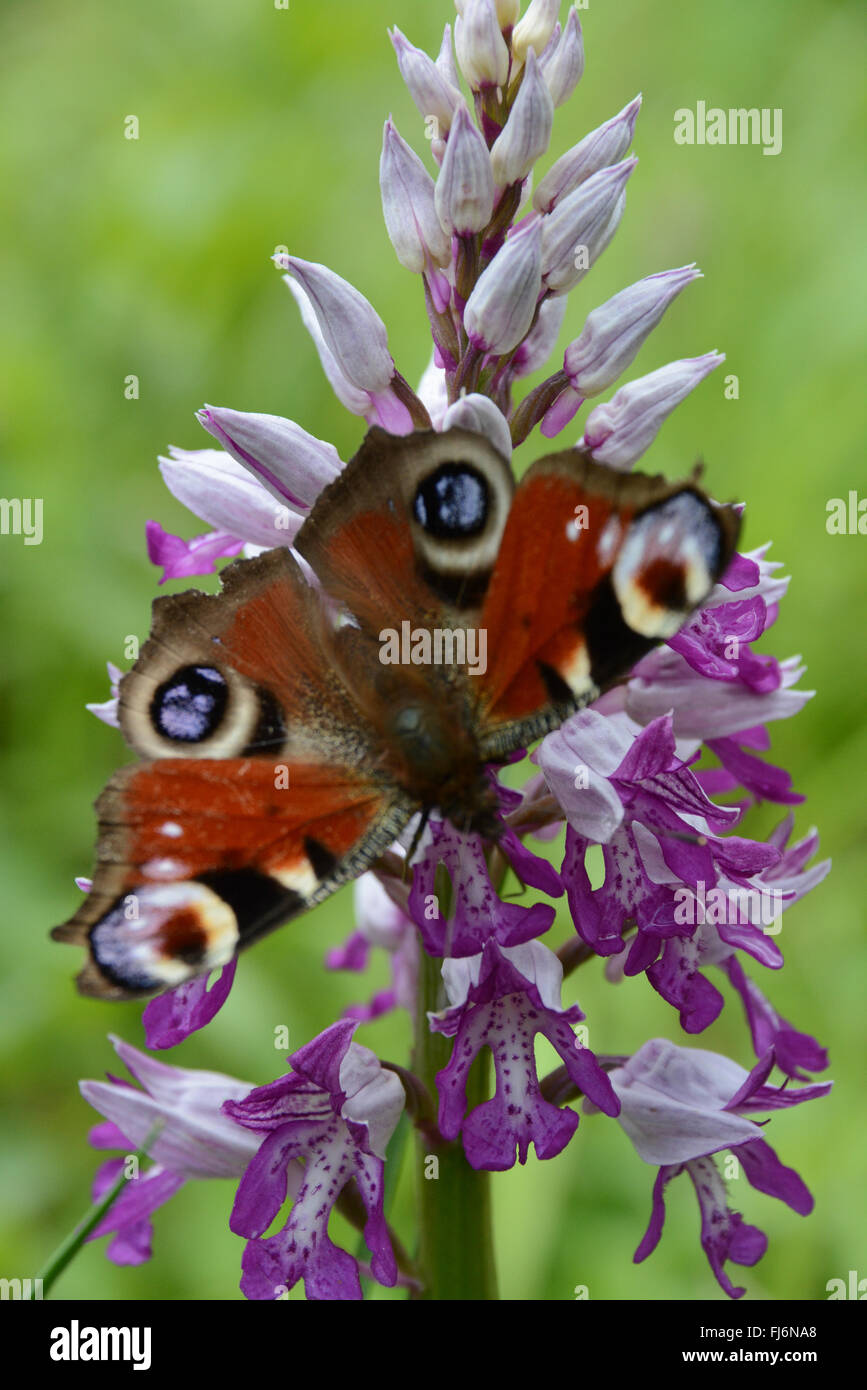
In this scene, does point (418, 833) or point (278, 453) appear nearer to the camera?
point (418, 833)

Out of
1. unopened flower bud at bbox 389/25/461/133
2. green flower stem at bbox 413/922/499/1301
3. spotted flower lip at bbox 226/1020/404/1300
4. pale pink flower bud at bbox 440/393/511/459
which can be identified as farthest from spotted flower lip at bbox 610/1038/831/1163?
unopened flower bud at bbox 389/25/461/133

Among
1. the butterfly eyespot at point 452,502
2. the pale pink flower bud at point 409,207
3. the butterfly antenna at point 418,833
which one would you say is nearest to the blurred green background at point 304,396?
the butterfly antenna at point 418,833

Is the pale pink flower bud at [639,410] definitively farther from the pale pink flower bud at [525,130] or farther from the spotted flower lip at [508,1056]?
the spotted flower lip at [508,1056]

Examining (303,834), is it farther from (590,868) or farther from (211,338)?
(211,338)

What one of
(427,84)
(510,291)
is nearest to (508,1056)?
(510,291)

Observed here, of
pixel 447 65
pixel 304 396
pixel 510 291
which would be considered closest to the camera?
pixel 510 291

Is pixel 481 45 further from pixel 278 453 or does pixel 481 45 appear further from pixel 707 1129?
pixel 707 1129

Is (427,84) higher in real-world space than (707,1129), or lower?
higher
